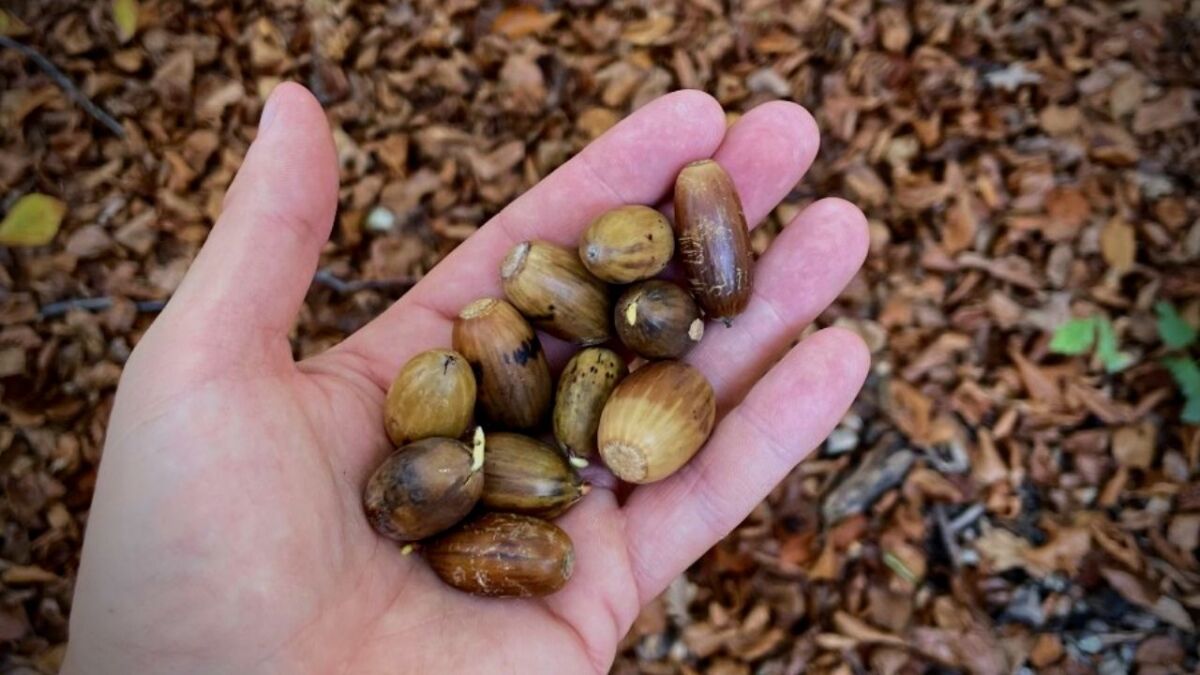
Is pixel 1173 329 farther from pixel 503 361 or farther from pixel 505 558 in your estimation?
pixel 505 558

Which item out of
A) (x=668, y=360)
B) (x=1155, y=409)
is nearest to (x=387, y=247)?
(x=668, y=360)

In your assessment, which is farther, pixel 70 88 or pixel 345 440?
pixel 70 88

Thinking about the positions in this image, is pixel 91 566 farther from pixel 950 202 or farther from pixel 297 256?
pixel 950 202

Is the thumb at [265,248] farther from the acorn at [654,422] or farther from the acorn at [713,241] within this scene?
the acorn at [713,241]

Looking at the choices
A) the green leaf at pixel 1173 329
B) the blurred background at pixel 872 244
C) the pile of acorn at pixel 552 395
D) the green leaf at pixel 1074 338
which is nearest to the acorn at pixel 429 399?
the pile of acorn at pixel 552 395

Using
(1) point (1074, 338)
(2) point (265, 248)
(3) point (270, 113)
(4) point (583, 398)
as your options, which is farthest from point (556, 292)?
(1) point (1074, 338)
